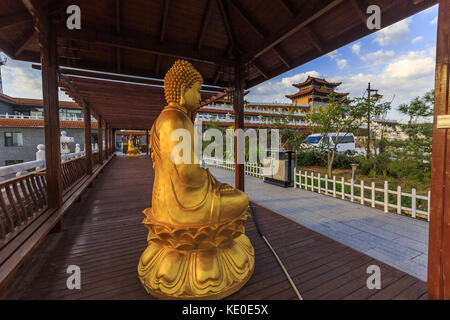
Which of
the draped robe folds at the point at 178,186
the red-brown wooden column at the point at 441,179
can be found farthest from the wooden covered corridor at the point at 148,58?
the draped robe folds at the point at 178,186

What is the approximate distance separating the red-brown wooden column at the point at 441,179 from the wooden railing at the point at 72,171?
19.5 feet

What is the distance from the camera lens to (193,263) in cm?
195

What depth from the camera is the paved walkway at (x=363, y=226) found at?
269cm

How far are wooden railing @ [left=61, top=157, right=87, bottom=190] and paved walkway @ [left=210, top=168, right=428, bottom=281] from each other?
445 centimetres

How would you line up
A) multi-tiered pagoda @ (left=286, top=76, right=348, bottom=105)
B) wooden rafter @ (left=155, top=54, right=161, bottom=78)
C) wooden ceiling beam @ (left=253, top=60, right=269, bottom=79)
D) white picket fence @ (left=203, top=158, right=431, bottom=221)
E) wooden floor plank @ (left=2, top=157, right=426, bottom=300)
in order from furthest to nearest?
multi-tiered pagoda @ (left=286, top=76, right=348, bottom=105) < wooden ceiling beam @ (left=253, top=60, right=269, bottom=79) < wooden rafter @ (left=155, top=54, right=161, bottom=78) < white picket fence @ (left=203, top=158, right=431, bottom=221) < wooden floor plank @ (left=2, top=157, right=426, bottom=300)

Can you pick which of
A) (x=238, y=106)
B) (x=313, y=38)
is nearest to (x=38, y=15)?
(x=238, y=106)

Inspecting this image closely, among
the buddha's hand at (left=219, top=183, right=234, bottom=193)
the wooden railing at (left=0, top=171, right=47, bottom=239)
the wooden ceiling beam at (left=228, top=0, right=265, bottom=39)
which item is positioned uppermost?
the wooden ceiling beam at (left=228, top=0, right=265, bottom=39)

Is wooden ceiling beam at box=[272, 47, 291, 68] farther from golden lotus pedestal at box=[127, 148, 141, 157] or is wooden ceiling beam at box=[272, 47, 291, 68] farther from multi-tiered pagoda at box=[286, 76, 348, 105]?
multi-tiered pagoda at box=[286, 76, 348, 105]

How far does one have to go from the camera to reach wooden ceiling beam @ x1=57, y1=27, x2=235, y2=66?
3230 mm

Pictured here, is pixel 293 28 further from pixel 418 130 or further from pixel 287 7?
pixel 418 130

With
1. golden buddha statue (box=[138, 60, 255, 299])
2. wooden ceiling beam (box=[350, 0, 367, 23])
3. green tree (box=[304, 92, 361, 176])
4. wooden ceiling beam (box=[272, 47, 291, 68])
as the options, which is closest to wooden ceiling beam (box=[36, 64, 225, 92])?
wooden ceiling beam (box=[272, 47, 291, 68])

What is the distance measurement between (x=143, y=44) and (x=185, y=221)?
3213 mm

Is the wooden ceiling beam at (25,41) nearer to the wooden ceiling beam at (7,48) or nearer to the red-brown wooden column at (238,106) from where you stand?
the wooden ceiling beam at (7,48)
